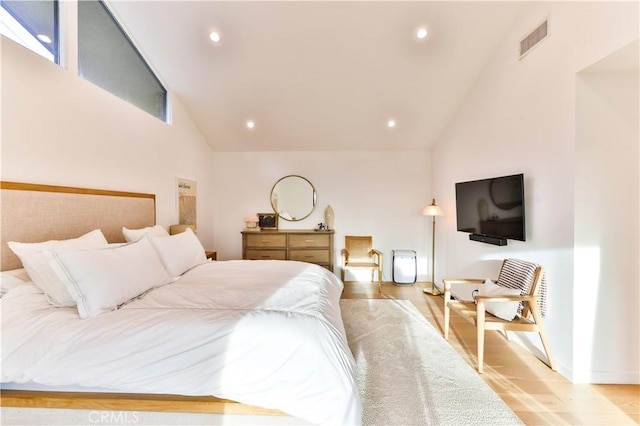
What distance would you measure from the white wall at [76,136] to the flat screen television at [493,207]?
3.83m

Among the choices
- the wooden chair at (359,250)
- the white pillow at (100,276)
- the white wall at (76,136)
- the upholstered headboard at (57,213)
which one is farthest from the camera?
the wooden chair at (359,250)

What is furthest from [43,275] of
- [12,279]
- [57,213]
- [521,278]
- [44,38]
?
[521,278]

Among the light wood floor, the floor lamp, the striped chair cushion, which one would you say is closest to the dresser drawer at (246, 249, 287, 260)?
the floor lamp

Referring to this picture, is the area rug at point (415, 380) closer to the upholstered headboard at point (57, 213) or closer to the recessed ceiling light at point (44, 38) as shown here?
the upholstered headboard at point (57, 213)

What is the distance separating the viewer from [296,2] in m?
2.63

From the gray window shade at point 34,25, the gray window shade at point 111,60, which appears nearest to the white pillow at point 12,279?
the gray window shade at point 34,25

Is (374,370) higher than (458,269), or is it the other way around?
(458,269)

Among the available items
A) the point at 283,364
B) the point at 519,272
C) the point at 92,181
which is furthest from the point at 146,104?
the point at 519,272

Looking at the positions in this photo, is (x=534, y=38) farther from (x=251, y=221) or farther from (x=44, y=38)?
(x=251, y=221)

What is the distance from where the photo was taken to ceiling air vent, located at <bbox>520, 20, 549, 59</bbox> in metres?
2.30

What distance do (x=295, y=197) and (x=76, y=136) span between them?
3.06 m

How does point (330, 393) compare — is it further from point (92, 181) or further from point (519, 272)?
point (92, 181)

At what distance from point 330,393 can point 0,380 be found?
5.22 ft

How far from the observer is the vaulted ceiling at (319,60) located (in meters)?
2.69
